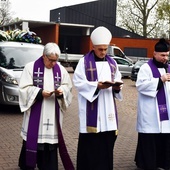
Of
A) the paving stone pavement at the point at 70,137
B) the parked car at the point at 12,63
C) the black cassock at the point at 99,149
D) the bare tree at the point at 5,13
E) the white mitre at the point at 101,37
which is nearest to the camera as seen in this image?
the white mitre at the point at 101,37

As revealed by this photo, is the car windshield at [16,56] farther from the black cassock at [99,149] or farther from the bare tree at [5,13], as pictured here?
the bare tree at [5,13]

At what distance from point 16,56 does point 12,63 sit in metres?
0.35

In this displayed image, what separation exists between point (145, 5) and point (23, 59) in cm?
3647

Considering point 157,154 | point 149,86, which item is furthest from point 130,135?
point 149,86

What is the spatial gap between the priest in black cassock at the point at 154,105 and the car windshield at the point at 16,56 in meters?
5.64

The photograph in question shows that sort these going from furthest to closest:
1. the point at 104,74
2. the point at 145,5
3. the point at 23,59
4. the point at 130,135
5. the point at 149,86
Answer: the point at 145,5 < the point at 23,59 < the point at 130,135 < the point at 149,86 < the point at 104,74

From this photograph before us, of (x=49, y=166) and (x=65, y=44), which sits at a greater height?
(x=65, y=44)

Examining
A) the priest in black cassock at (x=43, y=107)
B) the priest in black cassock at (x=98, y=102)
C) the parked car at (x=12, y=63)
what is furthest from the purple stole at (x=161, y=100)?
the parked car at (x=12, y=63)

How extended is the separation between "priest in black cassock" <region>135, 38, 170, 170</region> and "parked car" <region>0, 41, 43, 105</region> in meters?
5.04

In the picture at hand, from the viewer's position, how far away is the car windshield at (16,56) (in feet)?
34.9

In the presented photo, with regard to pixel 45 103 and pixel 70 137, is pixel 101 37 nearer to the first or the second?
pixel 45 103

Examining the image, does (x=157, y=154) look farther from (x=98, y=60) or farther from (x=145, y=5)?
(x=145, y=5)

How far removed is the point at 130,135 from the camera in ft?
27.9

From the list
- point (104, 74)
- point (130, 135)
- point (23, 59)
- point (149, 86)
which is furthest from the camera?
point (23, 59)
